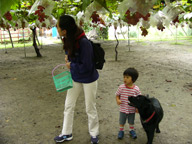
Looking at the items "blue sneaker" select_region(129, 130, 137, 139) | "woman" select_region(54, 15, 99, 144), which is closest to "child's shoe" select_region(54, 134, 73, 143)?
"woman" select_region(54, 15, 99, 144)

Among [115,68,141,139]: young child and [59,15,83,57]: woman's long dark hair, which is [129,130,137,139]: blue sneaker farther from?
[59,15,83,57]: woman's long dark hair

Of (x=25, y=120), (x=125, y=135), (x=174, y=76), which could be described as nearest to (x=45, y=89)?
(x=25, y=120)

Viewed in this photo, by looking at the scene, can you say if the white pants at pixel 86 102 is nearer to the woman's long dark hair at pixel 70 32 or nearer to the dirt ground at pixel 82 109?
the dirt ground at pixel 82 109

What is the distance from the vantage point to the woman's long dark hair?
2.24 metres

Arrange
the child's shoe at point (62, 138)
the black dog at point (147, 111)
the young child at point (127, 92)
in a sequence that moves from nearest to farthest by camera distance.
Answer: the black dog at point (147, 111) → the young child at point (127, 92) → the child's shoe at point (62, 138)

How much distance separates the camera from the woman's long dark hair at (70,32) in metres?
2.24

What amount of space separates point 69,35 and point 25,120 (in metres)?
2.11

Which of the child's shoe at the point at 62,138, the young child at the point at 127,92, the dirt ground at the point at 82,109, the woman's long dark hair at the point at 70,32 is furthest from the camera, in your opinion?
the dirt ground at the point at 82,109

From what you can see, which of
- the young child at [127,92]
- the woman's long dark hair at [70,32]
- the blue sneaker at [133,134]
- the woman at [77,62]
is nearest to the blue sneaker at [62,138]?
the woman at [77,62]

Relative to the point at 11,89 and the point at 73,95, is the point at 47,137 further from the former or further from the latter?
the point at 11,89

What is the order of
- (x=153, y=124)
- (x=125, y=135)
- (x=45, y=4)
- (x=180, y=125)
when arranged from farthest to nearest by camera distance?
(x=180, y=125) < (x=125, y=135) < (x=153, y=124) < (x=45, y=4)

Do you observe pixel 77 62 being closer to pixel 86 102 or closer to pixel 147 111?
pixel 86 102

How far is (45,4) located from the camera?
63.6 inches

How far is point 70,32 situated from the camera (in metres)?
2.32
